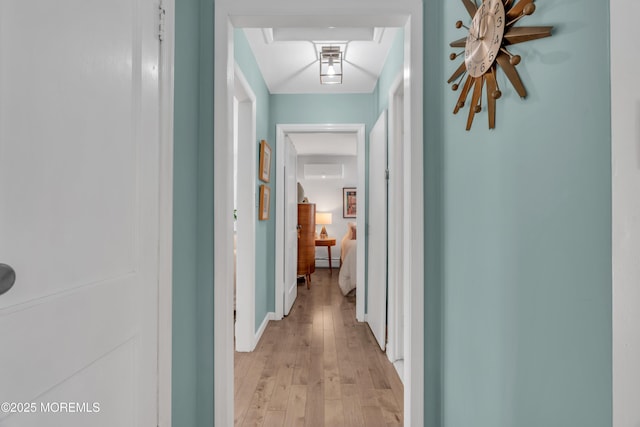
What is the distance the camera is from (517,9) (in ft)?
2.84

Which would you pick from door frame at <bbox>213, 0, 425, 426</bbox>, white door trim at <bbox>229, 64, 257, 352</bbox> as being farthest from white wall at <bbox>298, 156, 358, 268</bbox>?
door frame at <bbox>213, 0, 425, 426</bbox>

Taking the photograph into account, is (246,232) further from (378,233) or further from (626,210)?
(626,210)

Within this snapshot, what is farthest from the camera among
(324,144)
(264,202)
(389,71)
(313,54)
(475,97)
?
(324,144)

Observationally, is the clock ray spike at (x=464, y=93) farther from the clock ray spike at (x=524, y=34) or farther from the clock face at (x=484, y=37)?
the clock ray spike at (x=524, y=34)

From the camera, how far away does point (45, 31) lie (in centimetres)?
70

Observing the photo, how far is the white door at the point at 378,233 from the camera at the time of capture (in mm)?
2836

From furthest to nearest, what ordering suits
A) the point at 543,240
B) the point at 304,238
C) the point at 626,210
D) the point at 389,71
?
the point at 304,238, the point at 389,71, the point at 543,240, the point at 626,210

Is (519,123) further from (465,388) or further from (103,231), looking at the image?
(103,231)

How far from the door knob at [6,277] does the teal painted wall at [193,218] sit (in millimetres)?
667

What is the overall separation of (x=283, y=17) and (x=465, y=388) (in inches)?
68.8

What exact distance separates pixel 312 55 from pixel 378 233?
5.41 feet

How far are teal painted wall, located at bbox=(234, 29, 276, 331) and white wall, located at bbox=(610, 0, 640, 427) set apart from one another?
88.7 inches

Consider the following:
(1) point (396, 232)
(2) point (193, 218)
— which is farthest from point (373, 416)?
(2) point (193, 218)

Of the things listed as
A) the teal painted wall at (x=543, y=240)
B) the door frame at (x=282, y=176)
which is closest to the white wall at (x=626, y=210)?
the teal painted wall at (x=543, y=240)
